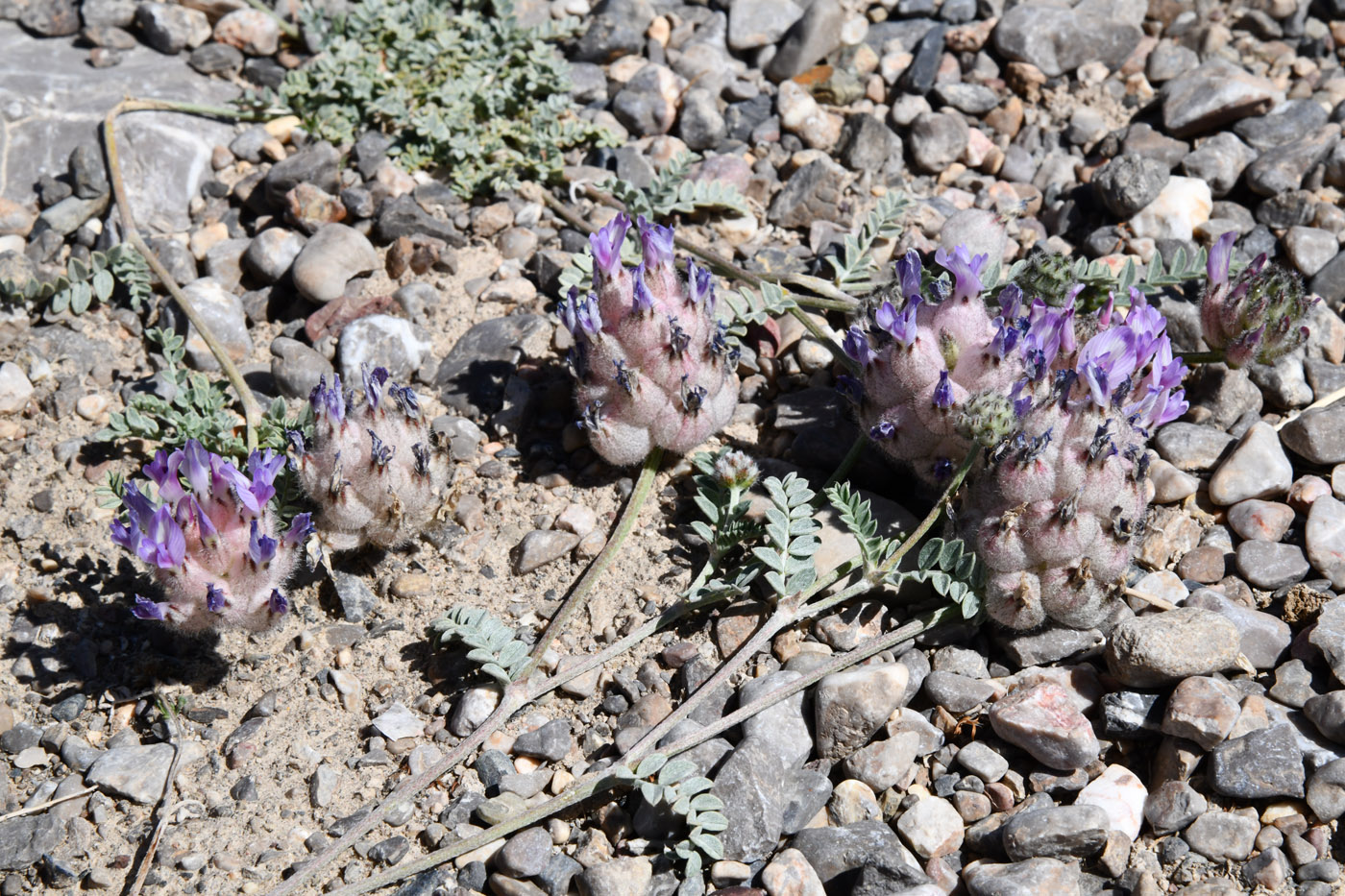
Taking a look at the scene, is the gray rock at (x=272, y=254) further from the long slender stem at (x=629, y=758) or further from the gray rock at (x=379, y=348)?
the long slender stem at (x=629, y=758)

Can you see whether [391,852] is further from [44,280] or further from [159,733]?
[44,280]

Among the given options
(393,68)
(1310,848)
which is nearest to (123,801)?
(1310,848)

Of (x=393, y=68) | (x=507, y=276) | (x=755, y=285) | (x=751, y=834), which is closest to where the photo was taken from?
(x=751, y=834)

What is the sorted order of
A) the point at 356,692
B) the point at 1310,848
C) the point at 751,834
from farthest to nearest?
1. the point at 356,692
2. the point at 751,834
3. the point at 1310,848

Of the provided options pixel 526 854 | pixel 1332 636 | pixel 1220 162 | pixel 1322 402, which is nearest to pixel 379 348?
pixel 526 854

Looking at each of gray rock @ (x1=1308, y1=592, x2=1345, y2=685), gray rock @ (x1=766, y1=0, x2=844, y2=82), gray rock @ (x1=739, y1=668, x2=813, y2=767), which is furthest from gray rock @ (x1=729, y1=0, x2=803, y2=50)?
gray rock @ (x1=1308, y1=592, x2=1345, y2=685)

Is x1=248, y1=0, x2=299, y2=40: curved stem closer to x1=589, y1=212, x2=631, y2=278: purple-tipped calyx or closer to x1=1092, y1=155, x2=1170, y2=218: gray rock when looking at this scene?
x1=589, y1=212, x2=631, y2=278: purple-tipped calyx
